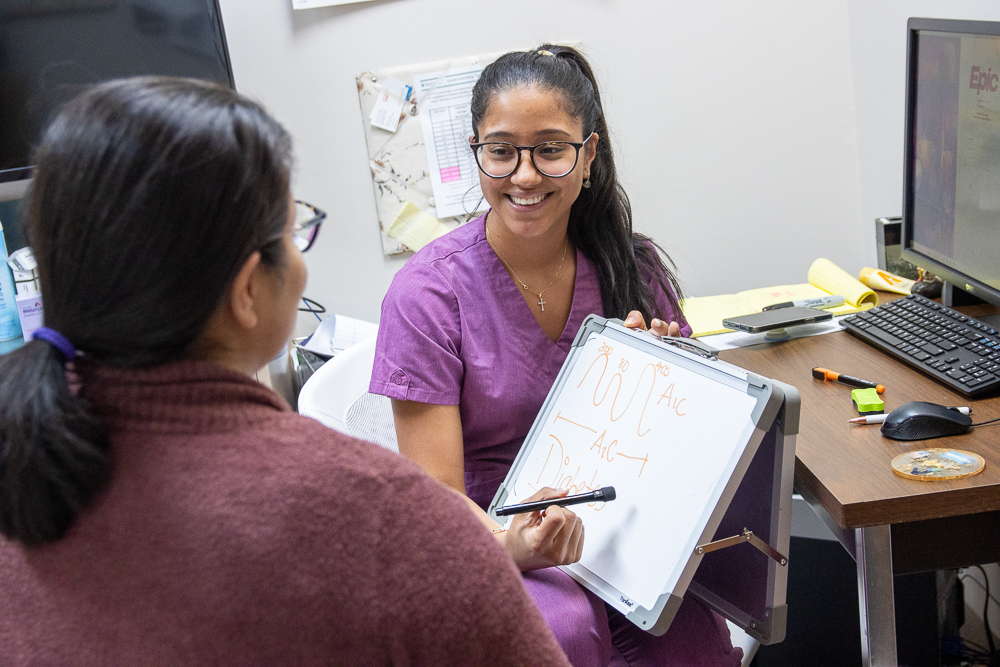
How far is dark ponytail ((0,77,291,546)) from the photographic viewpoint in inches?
23.0

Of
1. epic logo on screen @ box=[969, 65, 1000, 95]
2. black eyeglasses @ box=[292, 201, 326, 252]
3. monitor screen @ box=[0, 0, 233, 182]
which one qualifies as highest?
monitor screen @ box=[0, 0, 233, 182]

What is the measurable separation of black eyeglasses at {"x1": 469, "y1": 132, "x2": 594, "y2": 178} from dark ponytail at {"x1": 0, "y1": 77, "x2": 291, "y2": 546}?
30.7 inches

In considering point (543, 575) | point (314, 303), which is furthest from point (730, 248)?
point (543, 575)

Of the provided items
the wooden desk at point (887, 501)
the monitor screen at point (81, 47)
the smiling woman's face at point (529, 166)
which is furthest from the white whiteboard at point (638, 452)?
the monitor screen at point (81, 47)

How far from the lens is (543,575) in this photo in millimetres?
1163

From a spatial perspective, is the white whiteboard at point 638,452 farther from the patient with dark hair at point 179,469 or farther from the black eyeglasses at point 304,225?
the black eyeglasses at point 304,225

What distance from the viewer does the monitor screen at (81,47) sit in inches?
74.3

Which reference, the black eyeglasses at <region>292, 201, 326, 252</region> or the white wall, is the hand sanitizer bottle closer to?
the white wall

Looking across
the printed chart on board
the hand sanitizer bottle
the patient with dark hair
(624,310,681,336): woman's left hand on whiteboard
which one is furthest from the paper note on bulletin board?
the patient with dark hair

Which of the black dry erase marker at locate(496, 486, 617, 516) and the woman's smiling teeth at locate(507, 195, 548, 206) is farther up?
the woman's smiling teeth at locate(507, 195, 548, 206)

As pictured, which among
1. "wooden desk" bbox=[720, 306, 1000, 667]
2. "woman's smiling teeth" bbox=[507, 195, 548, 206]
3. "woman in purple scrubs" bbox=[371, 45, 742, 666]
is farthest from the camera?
"woman's smiling teeth" bbox=[507, 195, 548, 206]

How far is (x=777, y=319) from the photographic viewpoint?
5.13 ft

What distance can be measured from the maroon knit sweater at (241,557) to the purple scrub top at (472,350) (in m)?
0.66

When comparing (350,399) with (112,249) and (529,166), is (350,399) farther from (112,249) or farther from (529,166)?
(112,249)
